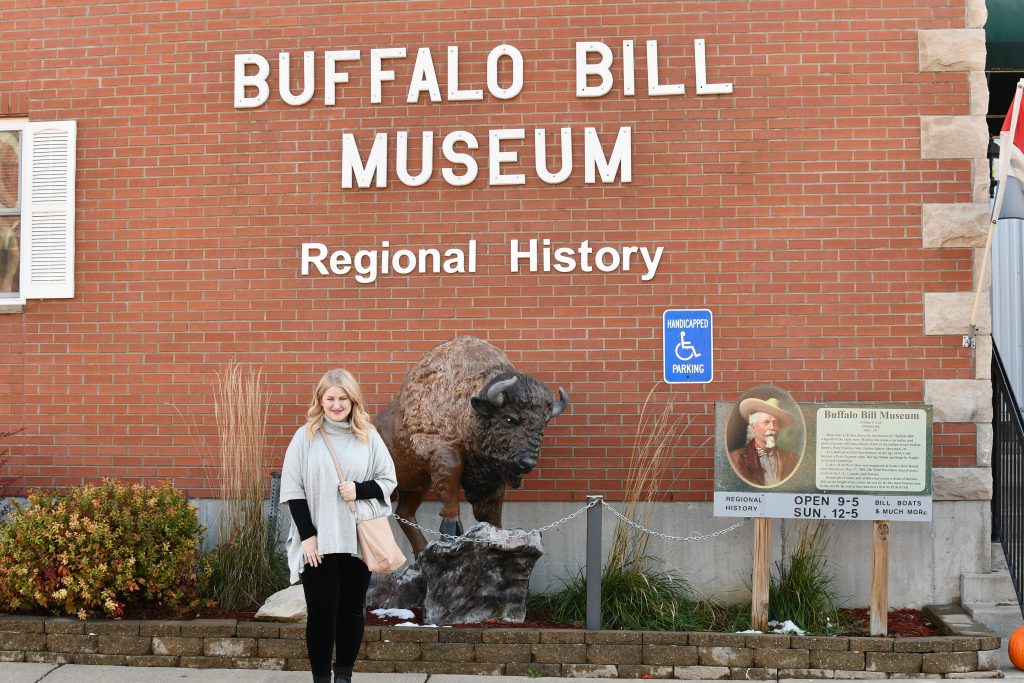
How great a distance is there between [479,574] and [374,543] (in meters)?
1.74

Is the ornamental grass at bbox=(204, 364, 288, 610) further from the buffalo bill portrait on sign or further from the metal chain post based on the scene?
the buffalo bill portrait on sign

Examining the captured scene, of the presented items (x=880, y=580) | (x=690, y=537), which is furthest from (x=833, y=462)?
(x=690, y=537)

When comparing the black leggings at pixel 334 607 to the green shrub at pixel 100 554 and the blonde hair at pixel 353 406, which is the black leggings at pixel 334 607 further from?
the green shrub at pixel 100 554

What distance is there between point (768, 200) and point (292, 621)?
15.9ft

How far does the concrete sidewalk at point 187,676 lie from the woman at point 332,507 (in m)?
1.12

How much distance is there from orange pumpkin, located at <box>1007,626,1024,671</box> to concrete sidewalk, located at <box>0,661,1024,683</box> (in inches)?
2.8

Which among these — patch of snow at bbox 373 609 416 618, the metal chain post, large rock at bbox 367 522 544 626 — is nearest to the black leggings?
large rock at bbox 367 522 544 626

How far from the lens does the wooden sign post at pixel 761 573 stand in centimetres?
745

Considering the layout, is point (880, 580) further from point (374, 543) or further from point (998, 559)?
point (374, 543)

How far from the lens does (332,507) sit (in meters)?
5.69

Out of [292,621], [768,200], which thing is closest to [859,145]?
[768,200]

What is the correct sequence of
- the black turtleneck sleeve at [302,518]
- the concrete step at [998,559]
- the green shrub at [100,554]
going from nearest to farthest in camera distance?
1. the black turtleneck sleeve at [302,518]
2. the green shrub at [100,554]
3. the concrete step at [998,559]

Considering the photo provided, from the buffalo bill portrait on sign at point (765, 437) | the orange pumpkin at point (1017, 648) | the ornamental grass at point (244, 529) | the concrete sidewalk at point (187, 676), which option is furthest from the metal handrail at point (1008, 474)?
the ornamental grass at point (244, 529)

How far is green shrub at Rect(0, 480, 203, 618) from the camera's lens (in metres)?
7.34
